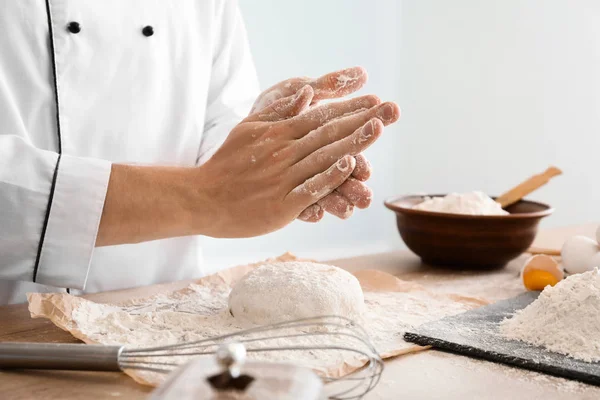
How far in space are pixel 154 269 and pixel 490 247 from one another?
71 cm

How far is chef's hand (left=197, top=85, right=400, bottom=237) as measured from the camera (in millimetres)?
1077

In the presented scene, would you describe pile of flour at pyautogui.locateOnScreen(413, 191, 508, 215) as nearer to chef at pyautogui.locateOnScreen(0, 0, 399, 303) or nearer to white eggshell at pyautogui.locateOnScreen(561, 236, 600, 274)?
white eggshell at pyautogui.locateOnScreen(561, 236, 600, 274)

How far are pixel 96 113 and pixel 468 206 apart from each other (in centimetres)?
79

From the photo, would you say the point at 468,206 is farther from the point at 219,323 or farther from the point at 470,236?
the point at 219,323

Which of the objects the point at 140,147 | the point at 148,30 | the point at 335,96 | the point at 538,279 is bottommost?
the point at 538,279

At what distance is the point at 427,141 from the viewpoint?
379cm

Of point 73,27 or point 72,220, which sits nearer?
point 72,220

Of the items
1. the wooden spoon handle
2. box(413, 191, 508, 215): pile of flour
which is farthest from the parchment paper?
the wooden spoon handle

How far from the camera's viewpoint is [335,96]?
1.21m

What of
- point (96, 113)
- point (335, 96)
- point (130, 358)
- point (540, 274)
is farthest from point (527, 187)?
point (130, 358)

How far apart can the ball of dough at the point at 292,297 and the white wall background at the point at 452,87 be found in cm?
202

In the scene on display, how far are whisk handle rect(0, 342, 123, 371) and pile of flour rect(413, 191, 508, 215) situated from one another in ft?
2.89

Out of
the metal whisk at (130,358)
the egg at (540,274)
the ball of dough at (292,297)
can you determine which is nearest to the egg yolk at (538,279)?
the egg at (540,274)

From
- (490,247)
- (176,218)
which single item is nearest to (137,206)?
(176,218)
